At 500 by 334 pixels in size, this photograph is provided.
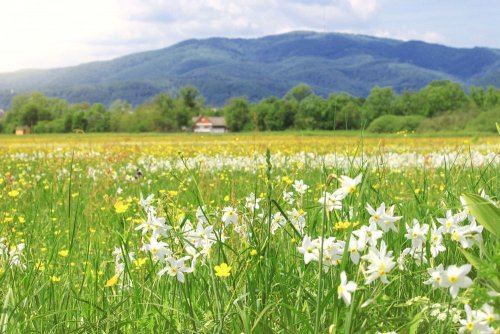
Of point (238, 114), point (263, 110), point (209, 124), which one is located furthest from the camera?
point (209, 124)

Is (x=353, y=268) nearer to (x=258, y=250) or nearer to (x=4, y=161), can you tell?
(x=258, y=250)

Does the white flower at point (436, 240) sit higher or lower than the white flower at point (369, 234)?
lower

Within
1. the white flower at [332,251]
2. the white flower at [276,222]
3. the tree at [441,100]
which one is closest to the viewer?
the white flower at [332,251]

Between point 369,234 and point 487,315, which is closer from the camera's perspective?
point 487,315

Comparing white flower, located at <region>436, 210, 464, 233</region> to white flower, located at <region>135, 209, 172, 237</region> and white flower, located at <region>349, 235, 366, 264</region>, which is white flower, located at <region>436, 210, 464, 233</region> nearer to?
white flower, located at <region>349, 235, 366, 264</region>

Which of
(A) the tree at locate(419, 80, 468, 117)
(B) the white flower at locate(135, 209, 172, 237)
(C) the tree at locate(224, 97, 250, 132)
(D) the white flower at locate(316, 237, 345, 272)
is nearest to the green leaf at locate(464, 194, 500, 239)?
(D) the white flower at locate(316, 237, 345, 272)

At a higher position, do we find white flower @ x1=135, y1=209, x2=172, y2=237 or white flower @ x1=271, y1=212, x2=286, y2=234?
white flower @ x1=135, y1=209, x2=172, y2=237

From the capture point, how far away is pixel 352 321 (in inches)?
80.5

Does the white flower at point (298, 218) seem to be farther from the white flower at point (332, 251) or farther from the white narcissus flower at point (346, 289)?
the white narcissus flower at point (346, 289)

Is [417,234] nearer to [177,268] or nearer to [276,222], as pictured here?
[276,222]

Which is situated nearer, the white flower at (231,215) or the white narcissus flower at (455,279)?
the white narcissus flower at (455,279)

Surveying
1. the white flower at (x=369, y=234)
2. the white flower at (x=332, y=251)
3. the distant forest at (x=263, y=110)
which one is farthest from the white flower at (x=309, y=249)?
the distant forest at (x=263, y=110)

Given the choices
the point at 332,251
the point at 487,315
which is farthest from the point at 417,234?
the point at 487,315

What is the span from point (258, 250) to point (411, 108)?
358 feet
